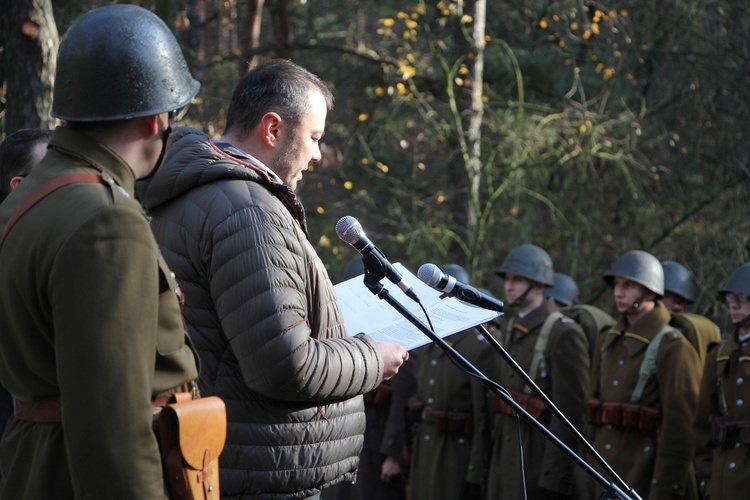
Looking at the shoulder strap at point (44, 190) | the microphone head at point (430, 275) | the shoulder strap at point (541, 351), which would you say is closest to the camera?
the shoulder strap at point (44, 190)

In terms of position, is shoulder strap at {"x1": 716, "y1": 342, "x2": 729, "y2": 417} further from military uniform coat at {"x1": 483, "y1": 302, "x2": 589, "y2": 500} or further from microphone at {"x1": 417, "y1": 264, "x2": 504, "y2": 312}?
microphone at {"x1": 417, "y1": 264, "x2": 504, "y2": 312}

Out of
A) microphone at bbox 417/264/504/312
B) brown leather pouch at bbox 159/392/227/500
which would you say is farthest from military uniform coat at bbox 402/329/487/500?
brown leather pouch at bbox 159/392/227/500

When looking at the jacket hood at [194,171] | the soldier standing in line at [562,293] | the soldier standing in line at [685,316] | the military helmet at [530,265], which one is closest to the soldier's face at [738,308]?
the soldier standing in line at [685,316]

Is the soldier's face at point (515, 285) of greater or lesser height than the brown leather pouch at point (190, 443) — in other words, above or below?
below

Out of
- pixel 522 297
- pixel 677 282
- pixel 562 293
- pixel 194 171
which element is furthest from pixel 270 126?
pixel 562 293

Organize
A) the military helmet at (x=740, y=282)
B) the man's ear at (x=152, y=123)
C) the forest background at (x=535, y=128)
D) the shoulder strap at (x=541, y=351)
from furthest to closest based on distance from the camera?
the forest background at (x=535, y=128)
the shoulder strap at (x=541, y=351)
the military helmet at (x=740, y=282)
the man's ear at (x=152, y=123)

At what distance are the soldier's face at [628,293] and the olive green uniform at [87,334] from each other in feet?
18.6

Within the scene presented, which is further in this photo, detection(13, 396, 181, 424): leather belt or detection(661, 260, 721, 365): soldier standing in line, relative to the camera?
detection(661, 260, 721, 365): soldier standing in line

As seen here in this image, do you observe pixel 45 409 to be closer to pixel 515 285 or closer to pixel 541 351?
pixel 541 351

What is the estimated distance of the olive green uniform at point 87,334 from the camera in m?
2.08

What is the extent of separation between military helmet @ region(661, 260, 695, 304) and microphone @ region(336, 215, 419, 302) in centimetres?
589

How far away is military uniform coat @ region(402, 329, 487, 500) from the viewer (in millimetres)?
7945

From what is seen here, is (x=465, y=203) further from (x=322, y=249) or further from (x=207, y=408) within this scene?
(x=207, y=408)

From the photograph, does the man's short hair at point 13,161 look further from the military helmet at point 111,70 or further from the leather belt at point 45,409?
the leather belt at point 45,409
